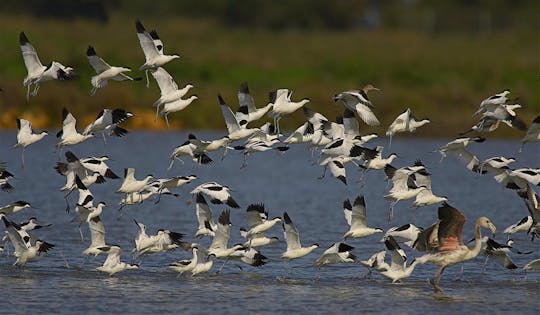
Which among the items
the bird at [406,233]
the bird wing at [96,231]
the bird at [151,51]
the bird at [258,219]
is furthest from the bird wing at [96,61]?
the bird at [406,233]

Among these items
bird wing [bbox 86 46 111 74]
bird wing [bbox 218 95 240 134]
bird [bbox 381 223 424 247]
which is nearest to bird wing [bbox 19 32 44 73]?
bird wing [bbox 86 46 111 74]

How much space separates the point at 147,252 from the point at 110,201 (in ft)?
29.2

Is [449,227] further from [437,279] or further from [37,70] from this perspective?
[37,70]

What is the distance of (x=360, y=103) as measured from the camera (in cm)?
1714

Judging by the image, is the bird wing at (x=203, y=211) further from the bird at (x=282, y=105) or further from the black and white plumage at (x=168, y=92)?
the bird at (x=282, y=105)

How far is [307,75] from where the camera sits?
40.9 m

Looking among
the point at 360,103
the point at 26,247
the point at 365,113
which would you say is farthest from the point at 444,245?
the point at 26,247

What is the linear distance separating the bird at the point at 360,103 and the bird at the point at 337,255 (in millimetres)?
1671

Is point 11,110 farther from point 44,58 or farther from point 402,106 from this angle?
point 402,106

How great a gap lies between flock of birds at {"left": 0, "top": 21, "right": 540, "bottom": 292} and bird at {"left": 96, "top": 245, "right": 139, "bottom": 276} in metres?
0.01

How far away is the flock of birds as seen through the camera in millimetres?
16000

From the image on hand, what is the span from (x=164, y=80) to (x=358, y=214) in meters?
3.15

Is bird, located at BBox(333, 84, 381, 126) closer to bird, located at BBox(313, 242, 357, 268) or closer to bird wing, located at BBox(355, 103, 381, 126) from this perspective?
bird wing, located at BBox(355, 103, 381, 126)

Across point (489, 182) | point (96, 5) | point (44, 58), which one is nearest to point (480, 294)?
point (489, 182)
